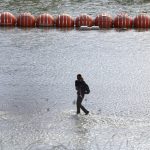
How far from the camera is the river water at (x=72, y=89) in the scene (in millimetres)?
19859

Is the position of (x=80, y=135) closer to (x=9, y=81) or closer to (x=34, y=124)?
(x=34, y=124)

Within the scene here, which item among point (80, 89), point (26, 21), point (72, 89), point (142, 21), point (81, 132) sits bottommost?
point (81, 132)

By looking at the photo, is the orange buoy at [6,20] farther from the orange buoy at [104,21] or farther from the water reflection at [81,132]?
the water reflection at [81,132]

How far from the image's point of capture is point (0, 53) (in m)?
33.8

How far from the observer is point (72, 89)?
26.1 metres

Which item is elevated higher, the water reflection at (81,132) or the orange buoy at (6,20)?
the orange buoy at (6,20)

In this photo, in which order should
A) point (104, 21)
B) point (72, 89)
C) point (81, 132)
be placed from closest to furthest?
point (81, 132) → point (72, 89) → point (104, 21)

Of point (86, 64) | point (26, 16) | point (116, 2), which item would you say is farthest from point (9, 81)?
point (116, 2)

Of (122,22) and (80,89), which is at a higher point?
(122,22)

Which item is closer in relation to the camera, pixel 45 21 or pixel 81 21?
pixel 81 21

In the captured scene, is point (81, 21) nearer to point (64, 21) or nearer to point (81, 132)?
point (64, 21)

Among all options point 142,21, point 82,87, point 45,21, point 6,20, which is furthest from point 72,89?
point 6,20

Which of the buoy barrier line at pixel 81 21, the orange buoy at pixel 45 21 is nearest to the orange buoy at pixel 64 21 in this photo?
the buoy barrier line at pixel 81 21

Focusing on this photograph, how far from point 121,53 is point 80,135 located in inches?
575
